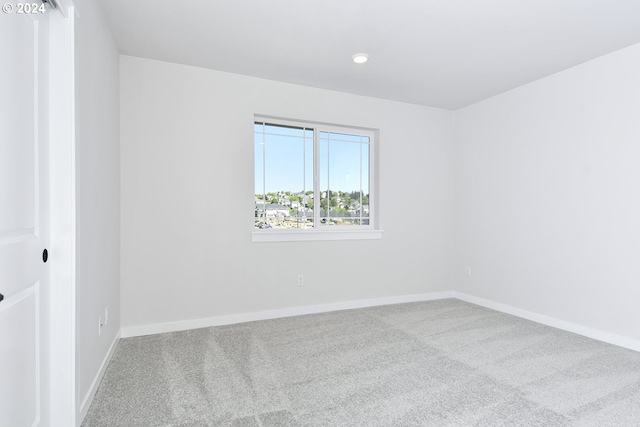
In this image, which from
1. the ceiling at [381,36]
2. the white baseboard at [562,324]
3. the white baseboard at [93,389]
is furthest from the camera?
the white baseboard at [562,324]

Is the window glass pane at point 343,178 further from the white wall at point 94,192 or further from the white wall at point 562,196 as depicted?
the white wall at point 94,192

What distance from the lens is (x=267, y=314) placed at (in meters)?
3.67

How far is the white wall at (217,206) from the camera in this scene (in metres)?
3.18

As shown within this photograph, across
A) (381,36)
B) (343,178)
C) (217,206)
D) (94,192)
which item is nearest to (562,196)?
(343,178)

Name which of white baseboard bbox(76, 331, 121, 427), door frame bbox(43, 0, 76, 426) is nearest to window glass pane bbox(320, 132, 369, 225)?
white baseboard bbox(76, 331, 121, 427)

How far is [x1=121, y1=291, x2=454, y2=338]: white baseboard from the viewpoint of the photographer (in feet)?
10.4

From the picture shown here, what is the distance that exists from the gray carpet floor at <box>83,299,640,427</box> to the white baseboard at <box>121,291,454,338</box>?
108 millimetres

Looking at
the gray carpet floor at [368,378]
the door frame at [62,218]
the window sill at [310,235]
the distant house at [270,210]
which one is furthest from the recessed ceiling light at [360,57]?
the gray carpet floor at [368,378]

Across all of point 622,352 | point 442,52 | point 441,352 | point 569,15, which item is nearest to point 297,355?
point 441,352

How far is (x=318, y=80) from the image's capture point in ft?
12.2

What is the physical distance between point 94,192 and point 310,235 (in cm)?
220

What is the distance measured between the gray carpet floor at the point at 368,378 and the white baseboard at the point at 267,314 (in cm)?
11

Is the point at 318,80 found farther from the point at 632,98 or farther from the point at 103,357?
the point at 103,357

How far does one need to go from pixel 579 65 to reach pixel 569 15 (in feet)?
3.48
